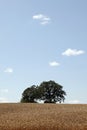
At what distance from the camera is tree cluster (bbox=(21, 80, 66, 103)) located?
309 ft

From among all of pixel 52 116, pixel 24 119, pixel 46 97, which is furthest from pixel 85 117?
pixel 46 97

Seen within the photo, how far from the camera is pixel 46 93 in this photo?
95000 millimetres

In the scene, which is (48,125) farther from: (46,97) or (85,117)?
(46,97)

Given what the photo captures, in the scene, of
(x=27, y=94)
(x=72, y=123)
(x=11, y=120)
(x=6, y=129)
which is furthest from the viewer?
(x=27, y=94)

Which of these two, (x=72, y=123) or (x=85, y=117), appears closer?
(x=72, y=123)

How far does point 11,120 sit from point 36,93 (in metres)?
60.5

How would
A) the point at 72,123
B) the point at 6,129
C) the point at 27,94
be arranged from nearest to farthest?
the point at 6,129
the point at 72,123
the point at 27,94

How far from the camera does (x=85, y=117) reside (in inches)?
1385

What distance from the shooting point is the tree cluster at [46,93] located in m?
94.3

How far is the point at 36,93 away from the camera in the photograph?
9469 centimetres

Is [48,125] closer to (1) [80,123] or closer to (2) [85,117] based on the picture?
(1) [80,123]

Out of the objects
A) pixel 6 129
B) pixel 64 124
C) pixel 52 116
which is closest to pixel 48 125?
pixel 64 124

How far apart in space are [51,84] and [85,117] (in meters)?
61.0

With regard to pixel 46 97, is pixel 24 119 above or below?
below
